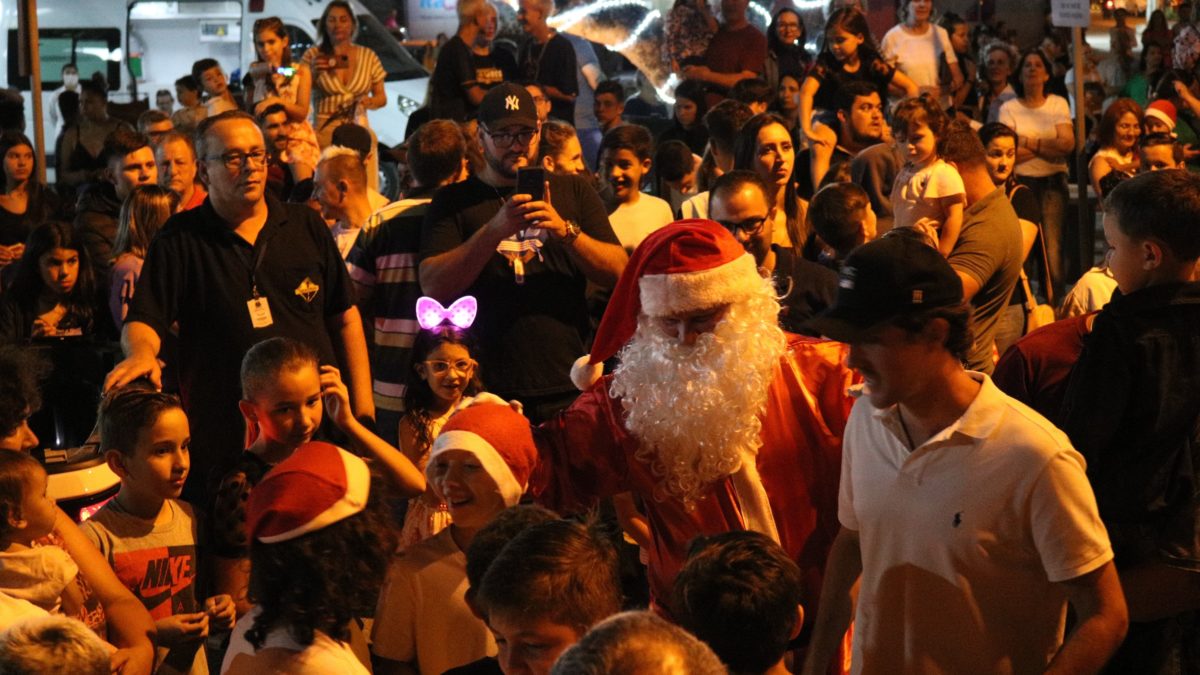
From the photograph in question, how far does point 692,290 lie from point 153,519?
1769 millimetres

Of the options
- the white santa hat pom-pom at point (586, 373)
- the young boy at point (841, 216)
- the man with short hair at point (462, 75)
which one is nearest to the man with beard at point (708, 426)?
the white santa hat pom-pom at point (586, 373)

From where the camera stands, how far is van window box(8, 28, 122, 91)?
17719 mm

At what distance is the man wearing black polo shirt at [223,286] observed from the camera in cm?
546

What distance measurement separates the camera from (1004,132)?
27.8 ft

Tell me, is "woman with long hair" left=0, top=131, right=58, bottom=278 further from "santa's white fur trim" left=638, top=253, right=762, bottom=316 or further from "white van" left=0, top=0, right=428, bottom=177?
"santa's white fur trim" left=638, top=253, right=762, bottom=316

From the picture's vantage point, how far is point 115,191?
9.53 m

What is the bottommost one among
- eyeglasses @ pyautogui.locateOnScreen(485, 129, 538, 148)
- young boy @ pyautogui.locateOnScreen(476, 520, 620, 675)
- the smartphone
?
young boy @ pyautogui.locateOnScreen(476, 520, 620, 675)

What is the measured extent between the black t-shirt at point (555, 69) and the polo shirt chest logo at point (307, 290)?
6624 mm

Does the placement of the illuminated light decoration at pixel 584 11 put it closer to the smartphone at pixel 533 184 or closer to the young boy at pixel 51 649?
the smartphone at pixel 533 184

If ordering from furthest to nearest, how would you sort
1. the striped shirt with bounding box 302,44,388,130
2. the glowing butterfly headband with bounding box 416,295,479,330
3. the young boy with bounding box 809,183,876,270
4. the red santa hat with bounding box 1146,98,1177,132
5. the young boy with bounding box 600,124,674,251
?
1. the striped shirt with bounding box 302,44,388,130
2. the red santa hat with bounding box 1146,98,1177,132
3. the young boy with bounding box 600,124,674,251
4. the young boy with bounding box 809,183,876,270
5. the glowing butterfly headband with bounding box 416,295,479,330

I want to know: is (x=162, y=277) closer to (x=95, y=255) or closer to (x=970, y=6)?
(x=95, y=255)

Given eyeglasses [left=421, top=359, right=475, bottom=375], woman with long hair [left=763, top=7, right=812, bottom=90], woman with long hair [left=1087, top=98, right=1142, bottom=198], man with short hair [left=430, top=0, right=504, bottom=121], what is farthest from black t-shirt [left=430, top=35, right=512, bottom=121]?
eyeglasses [left=421, top=359, right=475, bottom=375]

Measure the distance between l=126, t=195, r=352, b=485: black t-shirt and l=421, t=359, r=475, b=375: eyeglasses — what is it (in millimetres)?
461

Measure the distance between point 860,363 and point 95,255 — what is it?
689 centimetres
